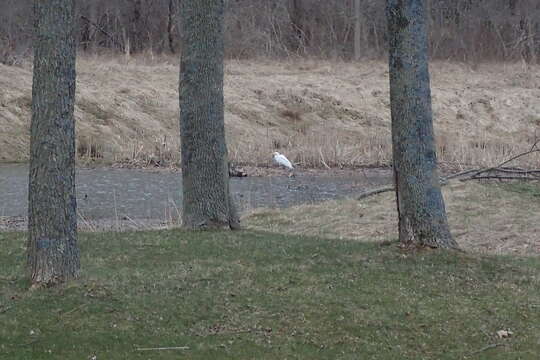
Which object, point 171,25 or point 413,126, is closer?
point 413,126

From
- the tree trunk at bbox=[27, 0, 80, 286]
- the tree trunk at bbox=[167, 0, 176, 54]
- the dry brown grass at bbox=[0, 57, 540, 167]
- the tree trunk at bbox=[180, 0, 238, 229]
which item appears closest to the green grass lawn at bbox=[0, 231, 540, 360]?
the tree trunk at bbox=[27, 0, 80, 286]

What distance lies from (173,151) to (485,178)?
472 inches

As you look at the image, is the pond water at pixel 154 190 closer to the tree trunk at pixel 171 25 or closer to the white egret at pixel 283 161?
the white egret at pixel 283 161

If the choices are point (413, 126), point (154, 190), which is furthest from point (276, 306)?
point (154, 190)

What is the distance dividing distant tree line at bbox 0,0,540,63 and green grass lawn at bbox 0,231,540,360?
96.6 feet

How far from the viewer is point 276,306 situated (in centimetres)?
825

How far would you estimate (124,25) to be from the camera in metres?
40.8

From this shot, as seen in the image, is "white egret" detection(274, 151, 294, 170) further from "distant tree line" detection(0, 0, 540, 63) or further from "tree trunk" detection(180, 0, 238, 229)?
"tree trunk" detection(180, 0, 238, 229)

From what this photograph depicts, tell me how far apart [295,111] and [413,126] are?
25517mm

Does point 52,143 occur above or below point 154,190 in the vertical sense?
above

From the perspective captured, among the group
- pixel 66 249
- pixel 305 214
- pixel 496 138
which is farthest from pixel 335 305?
pixel 496 138

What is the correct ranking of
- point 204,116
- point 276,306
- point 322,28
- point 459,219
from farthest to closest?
1. point 322,28
2. point 459,219
3. point 204,116
4. point 276,306

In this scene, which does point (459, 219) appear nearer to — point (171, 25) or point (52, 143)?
point (52, 143)

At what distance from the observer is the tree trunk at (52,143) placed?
27.2 feet
